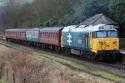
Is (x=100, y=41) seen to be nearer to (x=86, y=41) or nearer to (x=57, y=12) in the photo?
(x=86, y=41)

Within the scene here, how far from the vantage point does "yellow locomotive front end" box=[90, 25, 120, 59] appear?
96.7 ft

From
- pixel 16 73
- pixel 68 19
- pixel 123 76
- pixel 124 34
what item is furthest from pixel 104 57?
pixel 68 19

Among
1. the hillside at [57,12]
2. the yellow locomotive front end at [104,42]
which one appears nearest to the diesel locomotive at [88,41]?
the yellow locomotive front end at [104,42]

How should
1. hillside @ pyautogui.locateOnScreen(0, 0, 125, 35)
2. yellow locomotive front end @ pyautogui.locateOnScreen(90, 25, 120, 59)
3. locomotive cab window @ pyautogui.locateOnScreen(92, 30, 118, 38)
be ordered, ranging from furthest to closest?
hillside @ pyautogui.locateOnScreen(0, 0, 125, 35)
locomotive cab window @ pyautogui.locateOnScreen(92, 30, 118, 38)
yellow locomotive front end @ pyautogui.locateOnScreen(90, 25, 120, 59)

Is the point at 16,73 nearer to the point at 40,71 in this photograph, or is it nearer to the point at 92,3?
the point at 40,71

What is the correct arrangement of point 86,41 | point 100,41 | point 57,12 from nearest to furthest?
point 100,41
point 86,41
point 57,12

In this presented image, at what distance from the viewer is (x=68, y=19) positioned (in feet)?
185

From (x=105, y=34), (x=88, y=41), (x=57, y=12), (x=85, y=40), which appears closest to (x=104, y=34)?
(x=105, y=34)

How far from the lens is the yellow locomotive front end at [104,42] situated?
29.5 m

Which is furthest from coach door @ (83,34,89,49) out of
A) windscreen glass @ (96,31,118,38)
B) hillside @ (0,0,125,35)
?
hillside @ (0,0,125,35)

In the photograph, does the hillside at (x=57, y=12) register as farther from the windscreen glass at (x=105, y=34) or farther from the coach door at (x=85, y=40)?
the windscreen glass at (x=105, y=34)

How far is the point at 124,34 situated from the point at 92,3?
251 inches

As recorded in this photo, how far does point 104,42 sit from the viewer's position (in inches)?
1169

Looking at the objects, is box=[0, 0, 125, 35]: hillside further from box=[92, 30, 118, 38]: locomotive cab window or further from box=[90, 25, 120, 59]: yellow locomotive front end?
box=[90, 25, 120, 59]: yellow locomotive front end
